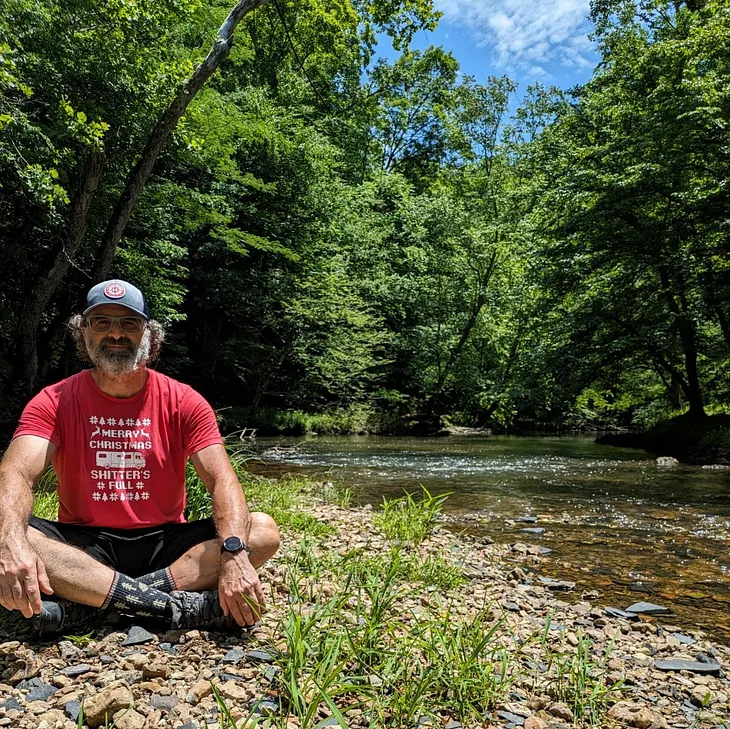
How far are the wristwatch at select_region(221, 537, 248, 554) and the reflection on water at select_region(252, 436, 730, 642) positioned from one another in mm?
2835

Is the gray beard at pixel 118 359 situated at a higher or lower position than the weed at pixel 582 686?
higher

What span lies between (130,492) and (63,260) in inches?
318

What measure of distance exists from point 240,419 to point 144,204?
939 cm

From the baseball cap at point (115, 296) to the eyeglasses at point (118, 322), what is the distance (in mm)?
48

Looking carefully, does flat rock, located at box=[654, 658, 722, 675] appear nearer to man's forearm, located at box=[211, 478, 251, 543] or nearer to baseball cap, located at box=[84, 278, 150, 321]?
man's forearm, located at box=[211, 478, 251, 543]

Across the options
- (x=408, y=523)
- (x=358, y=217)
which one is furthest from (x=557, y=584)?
(x=358, y=217)

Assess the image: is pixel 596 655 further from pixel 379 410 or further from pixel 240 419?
pixel 379 410

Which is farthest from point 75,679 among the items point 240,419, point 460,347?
point 460,347

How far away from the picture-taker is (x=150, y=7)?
362 inches

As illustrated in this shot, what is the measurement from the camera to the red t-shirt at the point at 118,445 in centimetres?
288

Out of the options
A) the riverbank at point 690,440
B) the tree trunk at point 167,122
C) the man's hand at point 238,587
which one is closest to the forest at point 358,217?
the tree trunk at point 167,122

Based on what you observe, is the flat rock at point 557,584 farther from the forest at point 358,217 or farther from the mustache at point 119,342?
the forest at point 358,217

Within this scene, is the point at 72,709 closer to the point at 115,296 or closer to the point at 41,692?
the point at 41,692

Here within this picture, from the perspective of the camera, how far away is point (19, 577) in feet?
7.76
